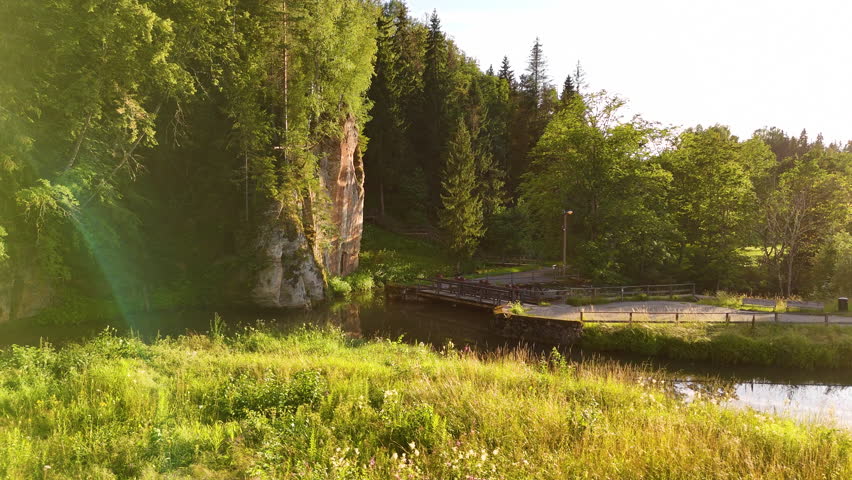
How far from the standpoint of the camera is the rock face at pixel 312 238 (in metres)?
27.1

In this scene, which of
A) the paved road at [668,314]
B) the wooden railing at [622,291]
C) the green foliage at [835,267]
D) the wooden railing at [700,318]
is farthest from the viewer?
the wooden railing at [622,291]

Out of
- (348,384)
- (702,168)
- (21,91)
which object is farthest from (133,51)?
(702,168)

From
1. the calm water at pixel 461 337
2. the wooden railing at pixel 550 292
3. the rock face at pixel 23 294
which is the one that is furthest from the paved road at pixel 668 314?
the rock face at pixel 23 294

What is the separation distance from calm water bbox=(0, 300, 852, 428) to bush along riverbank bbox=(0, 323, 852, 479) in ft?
10.4

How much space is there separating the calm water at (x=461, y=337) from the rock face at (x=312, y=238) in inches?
61.4

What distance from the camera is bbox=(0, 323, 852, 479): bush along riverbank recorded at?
209 inches

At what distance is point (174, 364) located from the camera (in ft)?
36.1

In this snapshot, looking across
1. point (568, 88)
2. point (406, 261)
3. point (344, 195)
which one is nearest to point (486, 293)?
point (344, 195)

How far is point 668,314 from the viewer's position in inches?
866

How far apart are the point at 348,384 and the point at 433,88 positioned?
166 ft

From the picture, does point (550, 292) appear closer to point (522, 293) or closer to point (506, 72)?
point (522, 293)

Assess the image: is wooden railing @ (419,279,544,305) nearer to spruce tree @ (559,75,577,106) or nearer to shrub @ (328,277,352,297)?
shrub @ (328,277,352,297)

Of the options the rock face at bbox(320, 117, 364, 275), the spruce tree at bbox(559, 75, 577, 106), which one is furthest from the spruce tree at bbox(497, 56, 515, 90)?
the rock face at bbox(320, 117, 364, 275)

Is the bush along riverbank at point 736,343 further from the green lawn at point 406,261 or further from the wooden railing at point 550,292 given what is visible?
the green lawn at point 406,261
